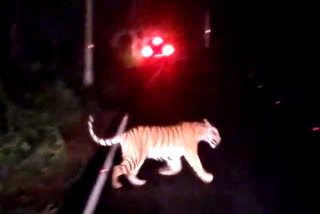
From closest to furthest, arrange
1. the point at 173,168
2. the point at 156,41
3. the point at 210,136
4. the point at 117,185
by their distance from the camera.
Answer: the point at 117,185
the point at 173,168
the point at 210,136
the point at 156,41

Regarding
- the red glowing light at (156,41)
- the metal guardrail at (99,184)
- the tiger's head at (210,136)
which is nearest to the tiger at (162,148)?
the tiger's head at (210,136)

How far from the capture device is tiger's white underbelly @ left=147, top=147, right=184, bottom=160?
8.64 metres

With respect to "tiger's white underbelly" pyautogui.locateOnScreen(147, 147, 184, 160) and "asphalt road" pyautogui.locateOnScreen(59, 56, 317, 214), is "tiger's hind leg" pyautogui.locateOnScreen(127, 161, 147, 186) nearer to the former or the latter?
"asphalt road" pyautogui.locateOnScreen(59, 56, 317, 214)

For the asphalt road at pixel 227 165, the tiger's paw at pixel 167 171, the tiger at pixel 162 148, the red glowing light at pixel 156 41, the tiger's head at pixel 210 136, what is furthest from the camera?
the red glowing light at pixel 156 41

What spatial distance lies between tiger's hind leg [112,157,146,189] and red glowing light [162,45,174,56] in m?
7.74

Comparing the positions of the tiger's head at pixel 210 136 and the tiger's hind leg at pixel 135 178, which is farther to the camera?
the tiger's head at pixel 210 136

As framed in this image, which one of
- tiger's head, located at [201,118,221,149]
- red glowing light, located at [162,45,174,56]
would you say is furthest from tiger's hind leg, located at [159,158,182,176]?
red glowing light, located at [162,45,174,56]

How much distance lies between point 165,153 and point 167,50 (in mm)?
7638

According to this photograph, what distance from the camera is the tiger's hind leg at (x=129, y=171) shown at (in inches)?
331

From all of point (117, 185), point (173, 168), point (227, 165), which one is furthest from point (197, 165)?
point (227, 165)

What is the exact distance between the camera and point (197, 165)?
8609 mm

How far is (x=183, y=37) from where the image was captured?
2042 cm

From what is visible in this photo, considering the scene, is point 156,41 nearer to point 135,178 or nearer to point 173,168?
point 173,168

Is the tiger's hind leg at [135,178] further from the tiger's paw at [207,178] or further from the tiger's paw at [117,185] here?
the tiger's paw at [207,178]
